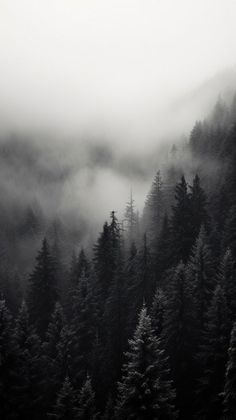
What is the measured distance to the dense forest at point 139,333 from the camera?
2869cm

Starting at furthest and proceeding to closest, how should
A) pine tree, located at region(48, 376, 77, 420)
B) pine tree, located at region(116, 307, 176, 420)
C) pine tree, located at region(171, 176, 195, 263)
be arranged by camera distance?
pine tree, located at region(171, 176, 195, 263), pine tree, located at region(48, 376, 77, 420), pine tree, located at region(116, 307, 176, 420)

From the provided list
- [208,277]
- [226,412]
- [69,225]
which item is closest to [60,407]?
[226,412]

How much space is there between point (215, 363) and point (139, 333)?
11.7 metres

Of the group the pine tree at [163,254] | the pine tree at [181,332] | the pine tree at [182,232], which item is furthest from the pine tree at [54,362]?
the pine tree at [182,232]

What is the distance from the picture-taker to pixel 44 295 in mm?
55781

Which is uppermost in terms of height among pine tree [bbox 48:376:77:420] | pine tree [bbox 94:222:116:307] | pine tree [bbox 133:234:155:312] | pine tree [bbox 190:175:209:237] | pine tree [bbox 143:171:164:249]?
pine tree [bbox 143:171:164:249]

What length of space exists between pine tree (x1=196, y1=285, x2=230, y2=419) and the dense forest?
0.31 feet

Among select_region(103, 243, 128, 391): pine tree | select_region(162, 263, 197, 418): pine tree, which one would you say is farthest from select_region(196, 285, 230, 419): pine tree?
select_region(103, 243, 128, 391): pine tree

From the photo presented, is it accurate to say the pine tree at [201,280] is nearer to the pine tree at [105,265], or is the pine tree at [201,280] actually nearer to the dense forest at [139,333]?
the dense forest at [139,333]

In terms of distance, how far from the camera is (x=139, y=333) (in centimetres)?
2786

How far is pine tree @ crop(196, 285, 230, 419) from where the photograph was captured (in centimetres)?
3478

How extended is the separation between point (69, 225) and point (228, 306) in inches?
5681

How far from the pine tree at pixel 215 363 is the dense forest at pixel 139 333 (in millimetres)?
95

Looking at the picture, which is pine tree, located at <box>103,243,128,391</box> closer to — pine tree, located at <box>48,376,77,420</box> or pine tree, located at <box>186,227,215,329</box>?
pine tree, located at <box>186,227,215,329</box>
